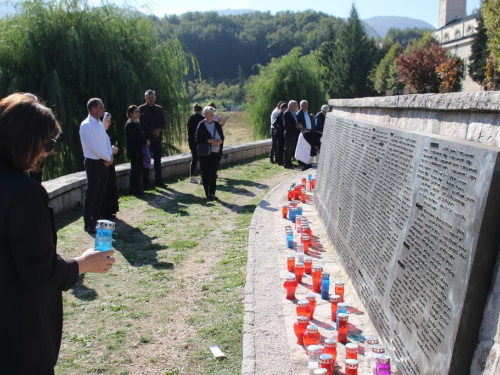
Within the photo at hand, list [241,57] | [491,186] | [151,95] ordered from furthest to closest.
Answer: [241,57] → [151,95] → [491,186]

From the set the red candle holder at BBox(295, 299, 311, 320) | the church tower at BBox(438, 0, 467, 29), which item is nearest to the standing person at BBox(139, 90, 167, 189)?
the red candle holder at BBox(295, 299, 311, 320)

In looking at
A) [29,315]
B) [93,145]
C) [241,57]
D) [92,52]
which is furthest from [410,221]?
[241,57]

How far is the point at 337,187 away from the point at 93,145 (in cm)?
338

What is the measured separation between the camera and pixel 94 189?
7.49 metres

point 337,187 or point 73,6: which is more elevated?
point 73,6

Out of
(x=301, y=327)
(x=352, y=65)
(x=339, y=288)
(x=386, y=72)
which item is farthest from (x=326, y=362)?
(x=386, y=72)

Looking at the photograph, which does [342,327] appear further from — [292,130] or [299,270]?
[292,130]

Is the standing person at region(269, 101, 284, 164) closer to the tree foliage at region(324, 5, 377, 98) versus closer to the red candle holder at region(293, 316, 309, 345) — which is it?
the red candle holder at region(293, 316, 309, 345)

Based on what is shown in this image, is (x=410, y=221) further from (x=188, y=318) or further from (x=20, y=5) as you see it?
(x=20, y=5)

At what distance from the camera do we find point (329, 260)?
6.37 m

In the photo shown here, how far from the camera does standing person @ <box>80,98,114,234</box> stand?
707 centimetres

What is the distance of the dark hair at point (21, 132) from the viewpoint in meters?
2.21

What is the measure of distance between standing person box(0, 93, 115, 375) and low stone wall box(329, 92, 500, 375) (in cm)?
203

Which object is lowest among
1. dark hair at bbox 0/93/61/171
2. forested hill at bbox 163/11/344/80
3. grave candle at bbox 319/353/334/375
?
grave candle at bbox 319/353/334/375
